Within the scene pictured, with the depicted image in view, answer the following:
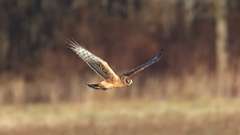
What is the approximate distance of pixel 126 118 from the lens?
1609 centimetres

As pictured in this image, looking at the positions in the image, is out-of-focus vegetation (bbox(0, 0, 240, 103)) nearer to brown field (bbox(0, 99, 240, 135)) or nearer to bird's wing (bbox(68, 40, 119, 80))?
brown field (bbox(0, 99, 240, 135))

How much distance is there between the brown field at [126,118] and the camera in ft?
48.3

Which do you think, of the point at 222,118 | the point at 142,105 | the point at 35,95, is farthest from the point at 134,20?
the point at 222,118

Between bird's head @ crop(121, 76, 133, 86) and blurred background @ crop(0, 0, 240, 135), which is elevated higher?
blurred background @ crop(0, 0, 240, 135)

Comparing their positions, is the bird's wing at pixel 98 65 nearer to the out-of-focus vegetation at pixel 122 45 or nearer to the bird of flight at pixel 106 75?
the bird of flight at pixel 106 75

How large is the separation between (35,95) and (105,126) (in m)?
4.62

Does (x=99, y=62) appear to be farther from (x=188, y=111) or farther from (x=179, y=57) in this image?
(x=179, y=57)

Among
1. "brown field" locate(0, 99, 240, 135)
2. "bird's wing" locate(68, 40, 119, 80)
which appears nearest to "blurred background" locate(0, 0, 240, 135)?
"brown field" locate(0, 99, 240, 135)

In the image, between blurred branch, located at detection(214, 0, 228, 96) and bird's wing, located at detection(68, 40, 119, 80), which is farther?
blurred branch, located at detection(214, 0, 228, 96)

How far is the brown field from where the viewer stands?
14.7 metres

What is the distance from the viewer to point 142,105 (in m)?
17.5

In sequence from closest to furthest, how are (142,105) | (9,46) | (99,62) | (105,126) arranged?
(99,62) → (105,126) → (142,105) → (9,46)

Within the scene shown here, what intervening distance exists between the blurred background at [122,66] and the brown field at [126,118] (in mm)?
18

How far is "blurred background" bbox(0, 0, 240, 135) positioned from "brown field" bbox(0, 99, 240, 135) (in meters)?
0.02
